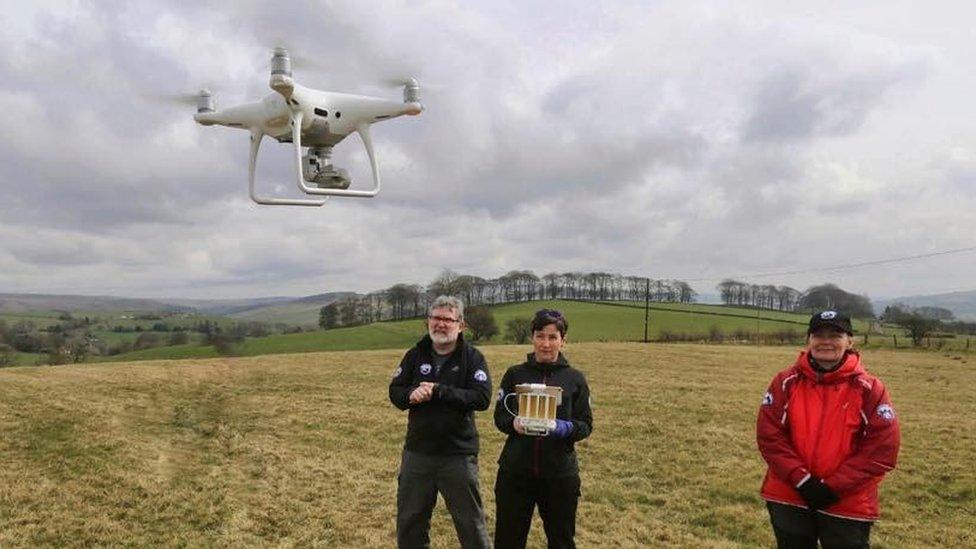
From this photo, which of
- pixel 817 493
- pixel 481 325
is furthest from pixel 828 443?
pixel 481 325

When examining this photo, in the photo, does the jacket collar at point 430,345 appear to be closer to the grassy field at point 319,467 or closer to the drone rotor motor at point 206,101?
the drone rotor motor at point 206,101

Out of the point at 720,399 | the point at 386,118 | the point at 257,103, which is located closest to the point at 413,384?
the point at 386,118

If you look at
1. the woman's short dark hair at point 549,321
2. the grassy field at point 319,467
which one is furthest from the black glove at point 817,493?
A: the grassy field at point 319,467

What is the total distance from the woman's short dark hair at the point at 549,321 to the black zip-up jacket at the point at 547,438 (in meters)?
0.26

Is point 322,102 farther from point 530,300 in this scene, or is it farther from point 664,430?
point 530,300

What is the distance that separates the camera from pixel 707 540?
302 inches

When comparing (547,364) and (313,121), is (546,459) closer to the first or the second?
(547,364)

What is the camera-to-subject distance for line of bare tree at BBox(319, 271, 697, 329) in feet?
266

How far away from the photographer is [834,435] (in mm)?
4027

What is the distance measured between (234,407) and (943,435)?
17.3 m

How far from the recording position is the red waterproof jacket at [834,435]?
390 cm

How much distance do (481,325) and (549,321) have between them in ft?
191

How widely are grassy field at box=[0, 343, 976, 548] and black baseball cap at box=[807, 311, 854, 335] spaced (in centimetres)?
451

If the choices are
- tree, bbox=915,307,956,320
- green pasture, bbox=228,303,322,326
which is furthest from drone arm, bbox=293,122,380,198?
green pasture, bbox=228,303,322,326
